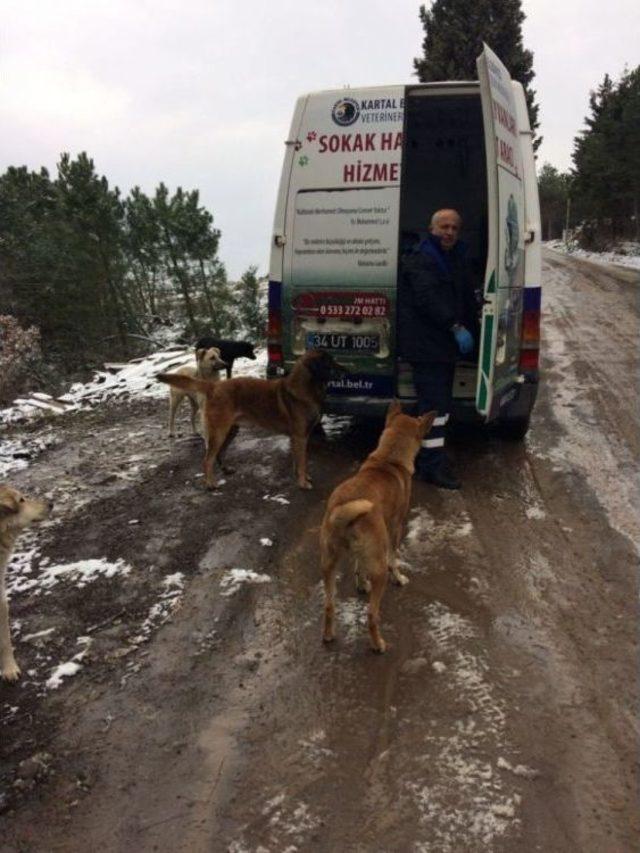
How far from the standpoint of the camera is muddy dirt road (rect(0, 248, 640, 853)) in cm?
220

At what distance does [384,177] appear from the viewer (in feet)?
16.5

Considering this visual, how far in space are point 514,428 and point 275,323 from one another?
8.45ft

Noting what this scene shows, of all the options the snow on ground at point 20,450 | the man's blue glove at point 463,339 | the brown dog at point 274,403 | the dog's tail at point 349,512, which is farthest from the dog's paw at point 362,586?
the snow on ground at point 20,450

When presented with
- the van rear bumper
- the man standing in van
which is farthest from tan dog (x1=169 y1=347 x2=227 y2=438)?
the man standing in van

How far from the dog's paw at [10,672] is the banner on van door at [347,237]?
147 inches

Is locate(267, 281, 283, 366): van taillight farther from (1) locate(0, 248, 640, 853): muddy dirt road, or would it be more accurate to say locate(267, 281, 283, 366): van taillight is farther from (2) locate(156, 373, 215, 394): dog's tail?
(1) locate(0, 248, 640, 853): muddy dirt road

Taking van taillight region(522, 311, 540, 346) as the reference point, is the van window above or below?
above

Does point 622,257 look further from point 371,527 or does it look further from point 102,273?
point 371,527

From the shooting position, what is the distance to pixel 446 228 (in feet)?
15.9

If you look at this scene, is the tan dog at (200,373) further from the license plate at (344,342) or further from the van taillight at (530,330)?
the van taillight at (530,330)

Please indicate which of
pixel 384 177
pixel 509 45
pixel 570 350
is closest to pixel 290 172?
pixel 384 177

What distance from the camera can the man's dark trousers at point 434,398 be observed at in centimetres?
509

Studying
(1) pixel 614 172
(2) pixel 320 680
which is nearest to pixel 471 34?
(1) pixel 614 172

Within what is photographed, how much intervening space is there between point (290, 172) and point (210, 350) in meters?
2.63
